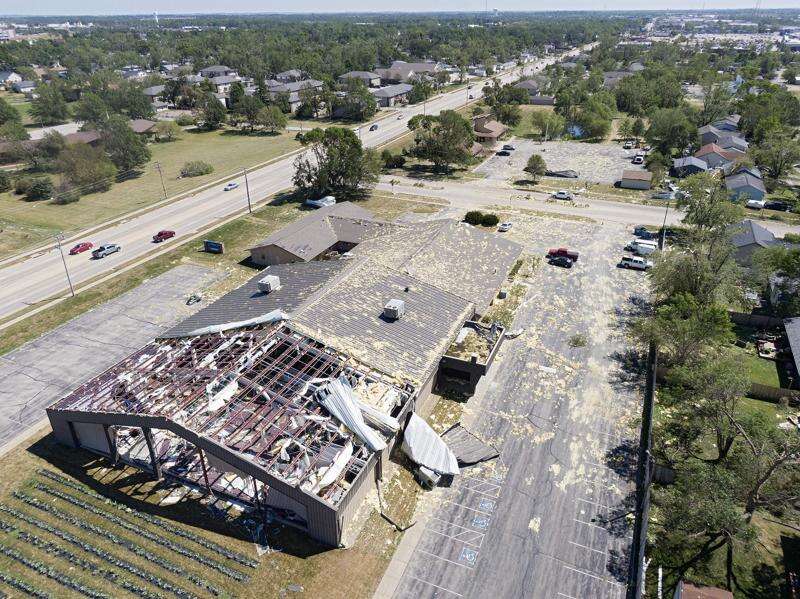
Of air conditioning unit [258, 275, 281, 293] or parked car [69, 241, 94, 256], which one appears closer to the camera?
air conditioning unit [258, 275, 281, 293]

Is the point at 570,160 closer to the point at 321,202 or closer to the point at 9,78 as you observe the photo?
the point at 321,202

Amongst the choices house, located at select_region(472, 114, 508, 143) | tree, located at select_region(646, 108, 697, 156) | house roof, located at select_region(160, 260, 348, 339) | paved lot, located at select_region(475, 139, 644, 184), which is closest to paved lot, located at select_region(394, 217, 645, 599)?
house roof, located at select_region(160, 260, 348, 339)

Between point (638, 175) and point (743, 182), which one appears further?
point (638, 175)

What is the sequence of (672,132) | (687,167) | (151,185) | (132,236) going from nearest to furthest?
(132,236)
(151,185)
(687,167)
(672,132)

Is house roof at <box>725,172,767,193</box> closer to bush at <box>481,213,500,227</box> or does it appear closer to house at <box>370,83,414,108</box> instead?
bush at <box>481,213,500,227</box>

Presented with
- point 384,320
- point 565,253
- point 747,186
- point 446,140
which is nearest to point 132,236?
point 384,320

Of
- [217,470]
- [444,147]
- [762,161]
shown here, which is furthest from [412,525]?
[762,161]

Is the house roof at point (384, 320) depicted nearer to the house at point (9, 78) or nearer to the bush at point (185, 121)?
the bush at point (185, 121)
